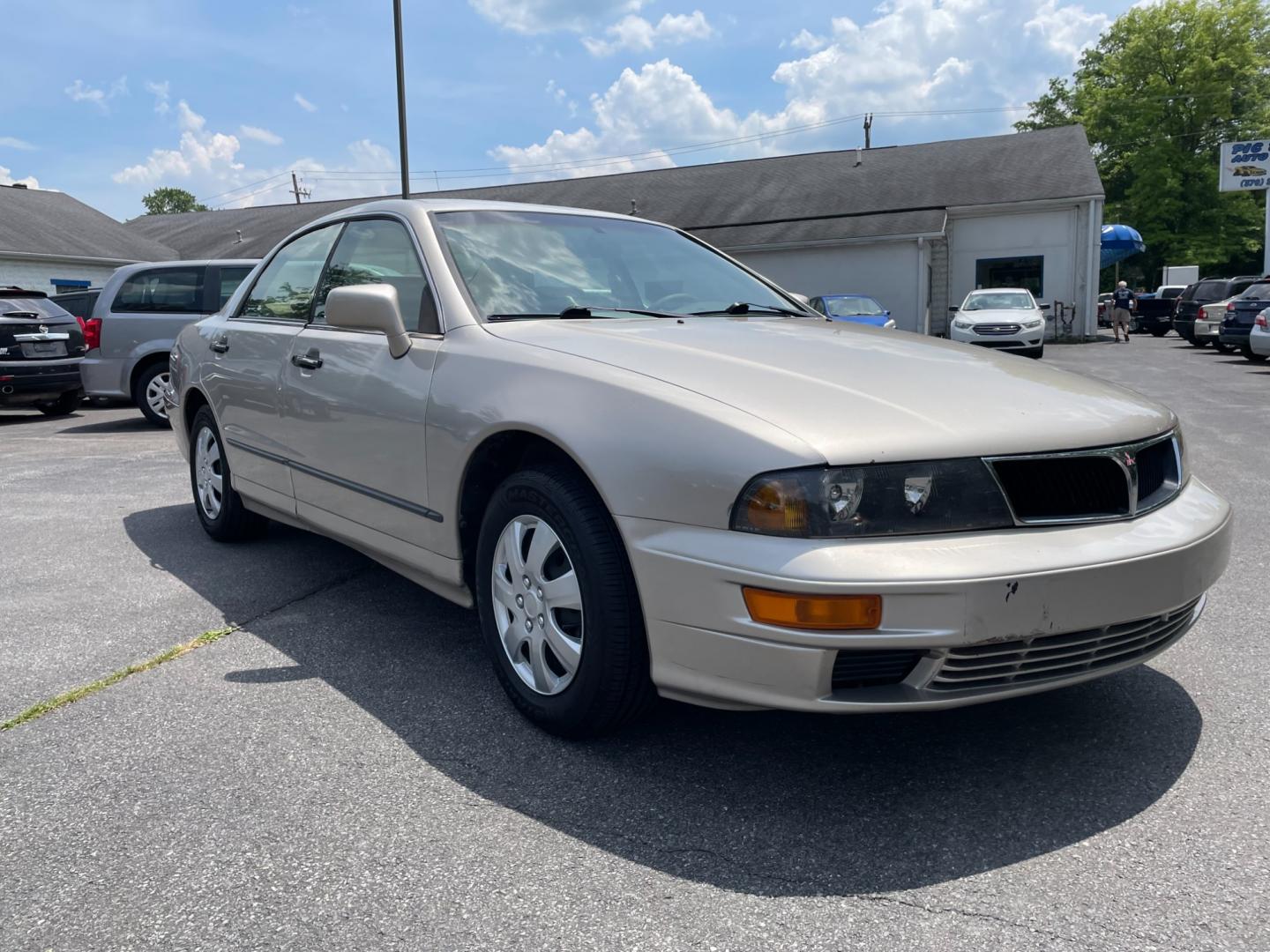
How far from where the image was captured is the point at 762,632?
231cm

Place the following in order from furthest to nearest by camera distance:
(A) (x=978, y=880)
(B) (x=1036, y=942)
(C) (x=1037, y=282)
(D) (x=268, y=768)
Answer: (C) (x=1037, y=282)
(D) (x=268, y=768)
(A) (x=978, y=880)
(B) (x=1036, y=942)

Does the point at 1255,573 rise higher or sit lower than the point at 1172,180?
lower

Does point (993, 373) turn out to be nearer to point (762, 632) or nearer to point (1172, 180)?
point (762, 632)

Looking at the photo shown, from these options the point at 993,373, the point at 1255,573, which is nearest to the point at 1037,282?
the point at 1255,573

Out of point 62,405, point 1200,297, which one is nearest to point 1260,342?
point 1200,297

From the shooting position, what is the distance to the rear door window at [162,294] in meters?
11.1

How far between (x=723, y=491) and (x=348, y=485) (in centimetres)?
186

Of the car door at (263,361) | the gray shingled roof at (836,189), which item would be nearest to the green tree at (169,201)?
the gray shingled roof at (836,189)

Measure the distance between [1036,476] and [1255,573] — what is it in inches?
105

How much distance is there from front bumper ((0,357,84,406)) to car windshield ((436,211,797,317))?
9.95 meters

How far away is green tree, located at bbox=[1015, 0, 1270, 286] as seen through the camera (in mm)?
44344

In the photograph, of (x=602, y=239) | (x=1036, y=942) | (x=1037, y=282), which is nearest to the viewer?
(x=1036, y=942)

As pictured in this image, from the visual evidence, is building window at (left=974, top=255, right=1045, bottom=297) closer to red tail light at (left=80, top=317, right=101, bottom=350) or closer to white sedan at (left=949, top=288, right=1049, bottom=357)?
white sedan at (left=949, top=288, right=1049, bottom=357)

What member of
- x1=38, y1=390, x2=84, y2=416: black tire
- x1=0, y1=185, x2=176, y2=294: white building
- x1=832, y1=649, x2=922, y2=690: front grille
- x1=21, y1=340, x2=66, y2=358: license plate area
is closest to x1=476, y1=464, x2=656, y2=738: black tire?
x1=832, y1=649, x2=922, y2=690: front grille
